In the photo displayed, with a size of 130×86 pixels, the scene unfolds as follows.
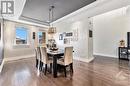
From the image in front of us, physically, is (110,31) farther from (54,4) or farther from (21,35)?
(21,35)

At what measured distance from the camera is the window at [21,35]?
23.0 ft

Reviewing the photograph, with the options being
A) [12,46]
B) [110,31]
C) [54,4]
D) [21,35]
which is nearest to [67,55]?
[54,4]

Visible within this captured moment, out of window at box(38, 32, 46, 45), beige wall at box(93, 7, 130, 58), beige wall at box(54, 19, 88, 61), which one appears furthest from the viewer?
window at box(38, 32, 46, 45)

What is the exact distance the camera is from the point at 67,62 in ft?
12.3

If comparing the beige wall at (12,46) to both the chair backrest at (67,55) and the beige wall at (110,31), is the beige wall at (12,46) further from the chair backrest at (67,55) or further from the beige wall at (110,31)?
the beige wall at (110,31)

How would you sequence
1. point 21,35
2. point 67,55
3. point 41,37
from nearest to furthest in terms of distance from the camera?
1. point 67,55
2. point 21,35
3. point 41,37

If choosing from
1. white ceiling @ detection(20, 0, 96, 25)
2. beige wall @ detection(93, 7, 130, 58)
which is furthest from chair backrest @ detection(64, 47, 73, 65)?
beige wall @ detection(93, 7, 130, 58)

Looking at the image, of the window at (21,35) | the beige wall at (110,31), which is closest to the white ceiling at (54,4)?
the window at (21,35)

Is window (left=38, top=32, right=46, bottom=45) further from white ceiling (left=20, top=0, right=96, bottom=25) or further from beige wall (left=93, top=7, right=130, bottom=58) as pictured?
beige wall (left=93, top=7, right=130, bottom=58)

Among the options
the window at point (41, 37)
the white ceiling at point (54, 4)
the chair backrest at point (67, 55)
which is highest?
the white ceiling at point (54, 4)

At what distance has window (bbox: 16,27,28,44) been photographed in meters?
7.02

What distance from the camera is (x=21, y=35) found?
7.30 metres

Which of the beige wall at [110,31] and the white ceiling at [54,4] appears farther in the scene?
the beige wall at [110,31]

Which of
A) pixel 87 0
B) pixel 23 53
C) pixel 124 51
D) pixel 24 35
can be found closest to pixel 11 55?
pixel 23 53
